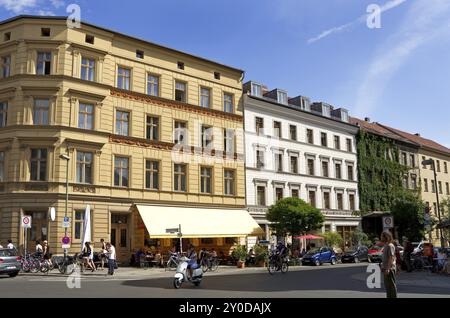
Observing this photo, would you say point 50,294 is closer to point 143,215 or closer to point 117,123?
point 143,215

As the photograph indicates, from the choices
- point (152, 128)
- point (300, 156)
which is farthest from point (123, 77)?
point (300, 156)

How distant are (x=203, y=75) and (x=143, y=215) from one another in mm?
13200

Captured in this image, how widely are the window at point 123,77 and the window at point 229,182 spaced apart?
1077cm

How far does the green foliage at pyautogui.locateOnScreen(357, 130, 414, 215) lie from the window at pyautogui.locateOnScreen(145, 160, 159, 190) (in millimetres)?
25927

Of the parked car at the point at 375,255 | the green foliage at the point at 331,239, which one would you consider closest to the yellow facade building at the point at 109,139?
the green foliage at the point at 331,239

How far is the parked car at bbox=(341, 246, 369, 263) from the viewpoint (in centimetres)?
3841

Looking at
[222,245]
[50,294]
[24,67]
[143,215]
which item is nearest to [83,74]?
[24,67]

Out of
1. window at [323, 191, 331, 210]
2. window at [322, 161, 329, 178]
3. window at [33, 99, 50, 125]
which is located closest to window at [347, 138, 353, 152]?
window at [322, 161, 329, 178]

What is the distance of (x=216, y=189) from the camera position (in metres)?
37.9

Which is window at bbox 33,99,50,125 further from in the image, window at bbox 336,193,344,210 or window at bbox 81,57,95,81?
window at bbox 336,193,344,210

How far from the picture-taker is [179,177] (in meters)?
36.0

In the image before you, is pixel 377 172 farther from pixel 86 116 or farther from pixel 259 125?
pixel 86 116

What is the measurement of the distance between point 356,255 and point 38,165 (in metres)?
25.3

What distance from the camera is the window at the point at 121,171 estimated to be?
32.5 meters
